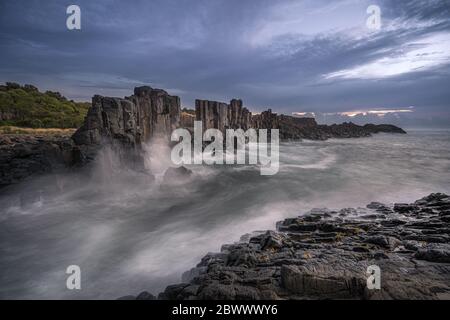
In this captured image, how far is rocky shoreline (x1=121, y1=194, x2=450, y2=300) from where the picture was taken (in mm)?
4559

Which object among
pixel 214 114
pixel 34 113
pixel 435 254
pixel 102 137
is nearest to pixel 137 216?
pixel 102 137

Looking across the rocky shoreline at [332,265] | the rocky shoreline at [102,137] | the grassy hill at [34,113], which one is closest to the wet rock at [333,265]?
the rocky shoreline at [332,265]

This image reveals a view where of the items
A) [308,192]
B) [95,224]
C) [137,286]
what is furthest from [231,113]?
[137,286]

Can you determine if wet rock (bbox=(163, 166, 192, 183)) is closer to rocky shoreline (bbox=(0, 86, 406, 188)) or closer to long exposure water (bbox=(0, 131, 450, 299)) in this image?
long exposure water (bbox=(0, 131, 450, 299))

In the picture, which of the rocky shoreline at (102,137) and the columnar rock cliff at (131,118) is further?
the columnar rock cliff at (131,118)

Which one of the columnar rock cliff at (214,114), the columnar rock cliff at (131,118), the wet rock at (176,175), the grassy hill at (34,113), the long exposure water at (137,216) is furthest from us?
the columnar rock cliff at (214,114)

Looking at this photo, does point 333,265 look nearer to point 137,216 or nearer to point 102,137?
point 137,216

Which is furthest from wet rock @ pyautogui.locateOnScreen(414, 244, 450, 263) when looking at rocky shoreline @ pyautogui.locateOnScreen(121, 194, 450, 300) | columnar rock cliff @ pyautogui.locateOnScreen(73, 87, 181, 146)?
columnar rock cliff @ pyautogui.locateOnScreen(73, 87, 181, 146)

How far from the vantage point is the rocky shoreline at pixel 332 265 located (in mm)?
4559

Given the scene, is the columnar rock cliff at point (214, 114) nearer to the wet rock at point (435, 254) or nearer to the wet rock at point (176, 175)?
the wet rock at point (176, 175)

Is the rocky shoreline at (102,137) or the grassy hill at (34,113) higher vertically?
the grassy hill at (34,113)

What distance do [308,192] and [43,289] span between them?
1407 centimetres

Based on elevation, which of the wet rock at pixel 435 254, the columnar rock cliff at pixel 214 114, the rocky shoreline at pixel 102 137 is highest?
the columnar rock cliff at pixel 214 114
